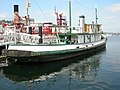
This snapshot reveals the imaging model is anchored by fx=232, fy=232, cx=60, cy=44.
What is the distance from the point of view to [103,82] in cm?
1852

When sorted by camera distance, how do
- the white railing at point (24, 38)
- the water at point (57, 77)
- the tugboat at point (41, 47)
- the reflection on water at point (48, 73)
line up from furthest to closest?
the white railing at point (24, 38), the tugboat at point (41, 47), the reflection on water at point (48, 73), the water at point (57, 77)

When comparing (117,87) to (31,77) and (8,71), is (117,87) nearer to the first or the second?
(31,77)

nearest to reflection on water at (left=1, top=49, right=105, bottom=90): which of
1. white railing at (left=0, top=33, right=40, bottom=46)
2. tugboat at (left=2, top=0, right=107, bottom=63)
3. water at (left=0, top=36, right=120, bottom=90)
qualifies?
water at (left=0, top=36, right=120, bottom=90)

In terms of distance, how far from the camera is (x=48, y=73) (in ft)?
72.6

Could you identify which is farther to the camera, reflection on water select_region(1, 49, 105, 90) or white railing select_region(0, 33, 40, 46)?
white railing select_region(0, 33, 40, 46)

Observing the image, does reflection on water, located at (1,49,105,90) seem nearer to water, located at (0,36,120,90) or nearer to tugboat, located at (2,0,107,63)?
water, located at (0,36,120,90)

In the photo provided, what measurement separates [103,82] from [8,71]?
9.59 m

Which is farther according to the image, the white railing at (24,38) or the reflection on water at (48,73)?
the white railing at (24,38)

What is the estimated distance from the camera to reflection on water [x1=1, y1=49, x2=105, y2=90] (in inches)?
754

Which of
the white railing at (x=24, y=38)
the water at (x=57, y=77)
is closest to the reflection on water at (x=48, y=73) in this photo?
the water at (x=57, y=77)

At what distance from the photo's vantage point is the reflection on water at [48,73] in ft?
62.8

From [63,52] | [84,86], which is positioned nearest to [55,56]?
[63,52]

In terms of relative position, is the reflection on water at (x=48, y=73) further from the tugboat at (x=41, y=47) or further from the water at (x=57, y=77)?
the tugboat at (x=41, y=47)

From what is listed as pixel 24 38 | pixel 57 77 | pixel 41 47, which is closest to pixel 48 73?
pixel 57 77
